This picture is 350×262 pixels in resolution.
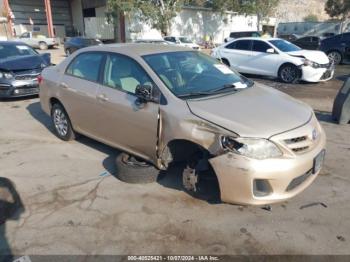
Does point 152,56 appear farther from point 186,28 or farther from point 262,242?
point 186,28

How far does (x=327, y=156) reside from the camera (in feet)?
15.0

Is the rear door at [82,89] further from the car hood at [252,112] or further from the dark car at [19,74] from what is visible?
the dark car at [19,74]

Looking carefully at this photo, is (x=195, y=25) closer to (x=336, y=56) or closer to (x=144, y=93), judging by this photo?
(x=336, y=56)

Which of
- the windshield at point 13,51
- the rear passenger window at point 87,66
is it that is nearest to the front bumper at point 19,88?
the windshield at point 13,51

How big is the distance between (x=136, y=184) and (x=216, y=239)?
4.41 feet

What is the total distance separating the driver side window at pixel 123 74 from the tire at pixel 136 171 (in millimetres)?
876

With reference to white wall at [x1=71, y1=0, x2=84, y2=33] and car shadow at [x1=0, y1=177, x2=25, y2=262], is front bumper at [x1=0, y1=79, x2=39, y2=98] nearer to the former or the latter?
car shadow at [x1=0, y1=177, x2=25, y2=262]

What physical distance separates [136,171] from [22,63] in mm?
6318

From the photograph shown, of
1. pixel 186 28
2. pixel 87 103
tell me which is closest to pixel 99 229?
pixel 87 103

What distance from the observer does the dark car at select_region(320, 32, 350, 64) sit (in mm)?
13961

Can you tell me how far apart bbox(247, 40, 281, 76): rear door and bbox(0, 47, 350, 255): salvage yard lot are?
638 centimetres

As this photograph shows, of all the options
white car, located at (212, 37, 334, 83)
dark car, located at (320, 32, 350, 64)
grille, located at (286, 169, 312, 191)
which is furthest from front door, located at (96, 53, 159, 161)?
dark car, located at (320, 32, 350, 64)

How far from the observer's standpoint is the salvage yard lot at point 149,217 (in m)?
2.82

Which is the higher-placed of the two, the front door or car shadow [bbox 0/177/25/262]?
the front door
